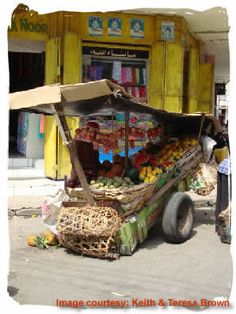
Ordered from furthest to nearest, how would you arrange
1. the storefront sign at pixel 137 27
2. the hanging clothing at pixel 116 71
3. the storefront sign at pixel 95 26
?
1. the hanging clothing at pixel 116 71
2. the storefront sign at pixel 137 27
3. the storefront sign at pixel 95 26

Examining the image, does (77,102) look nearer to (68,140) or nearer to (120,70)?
(68,140)

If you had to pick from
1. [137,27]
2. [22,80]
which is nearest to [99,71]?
[137,27]

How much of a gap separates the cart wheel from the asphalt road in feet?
0.39

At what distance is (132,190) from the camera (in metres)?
5.07

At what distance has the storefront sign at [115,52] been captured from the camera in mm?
10289

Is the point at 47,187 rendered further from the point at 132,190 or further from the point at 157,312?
the point at 157,312

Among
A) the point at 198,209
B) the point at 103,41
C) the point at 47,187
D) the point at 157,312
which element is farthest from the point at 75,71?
the point at 157,312

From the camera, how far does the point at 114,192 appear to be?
495cm

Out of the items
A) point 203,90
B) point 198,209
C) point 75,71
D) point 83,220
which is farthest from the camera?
point 203,90

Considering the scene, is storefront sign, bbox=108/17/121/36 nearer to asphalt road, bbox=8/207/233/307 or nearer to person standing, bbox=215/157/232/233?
person standing, bbox=215/157/232/233

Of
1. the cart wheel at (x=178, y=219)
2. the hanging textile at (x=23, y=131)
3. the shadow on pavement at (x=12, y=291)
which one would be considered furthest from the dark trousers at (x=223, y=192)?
the hanging textile at (x=23, y=131)

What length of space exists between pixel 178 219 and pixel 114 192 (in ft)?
4.22

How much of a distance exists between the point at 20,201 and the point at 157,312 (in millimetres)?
5336

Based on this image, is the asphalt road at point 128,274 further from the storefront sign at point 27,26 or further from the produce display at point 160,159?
the storefront sign at point 27,26
